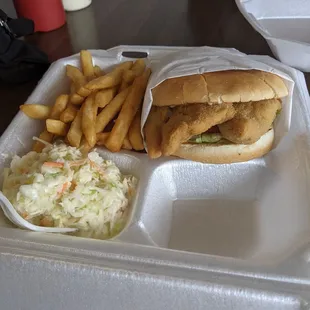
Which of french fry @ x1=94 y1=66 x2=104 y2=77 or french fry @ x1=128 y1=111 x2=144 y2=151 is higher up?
french fry @ x1=94 y1=66 x2=104 y2=77

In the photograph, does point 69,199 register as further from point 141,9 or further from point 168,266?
point 141,9

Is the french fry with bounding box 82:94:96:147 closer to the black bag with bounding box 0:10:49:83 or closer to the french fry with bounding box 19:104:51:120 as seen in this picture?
the french fry with bounding box 19:104:51:120

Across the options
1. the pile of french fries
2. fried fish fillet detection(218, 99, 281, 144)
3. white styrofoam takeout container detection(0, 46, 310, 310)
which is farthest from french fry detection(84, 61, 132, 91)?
fried fish fillet detection(218, 99, 281, 144)

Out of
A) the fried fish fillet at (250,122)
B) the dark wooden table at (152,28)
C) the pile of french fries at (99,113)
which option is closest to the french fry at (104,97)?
the pile of french fries at (99,113)

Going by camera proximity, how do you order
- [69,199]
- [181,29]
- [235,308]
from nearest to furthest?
[235,308]
[69,199]
[181,29]

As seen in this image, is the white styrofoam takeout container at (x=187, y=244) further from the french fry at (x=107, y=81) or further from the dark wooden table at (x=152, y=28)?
the dark wooden table at (x=152, y=28)

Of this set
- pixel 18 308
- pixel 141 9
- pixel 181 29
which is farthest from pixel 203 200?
pixel 141 9

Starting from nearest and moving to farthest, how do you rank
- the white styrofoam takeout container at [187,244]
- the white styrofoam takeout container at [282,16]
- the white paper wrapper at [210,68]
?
the white styrofoam takeout container at [187,244], the white paper wrapper at [210,68], the white styrofoam takeout container at [282,16]
